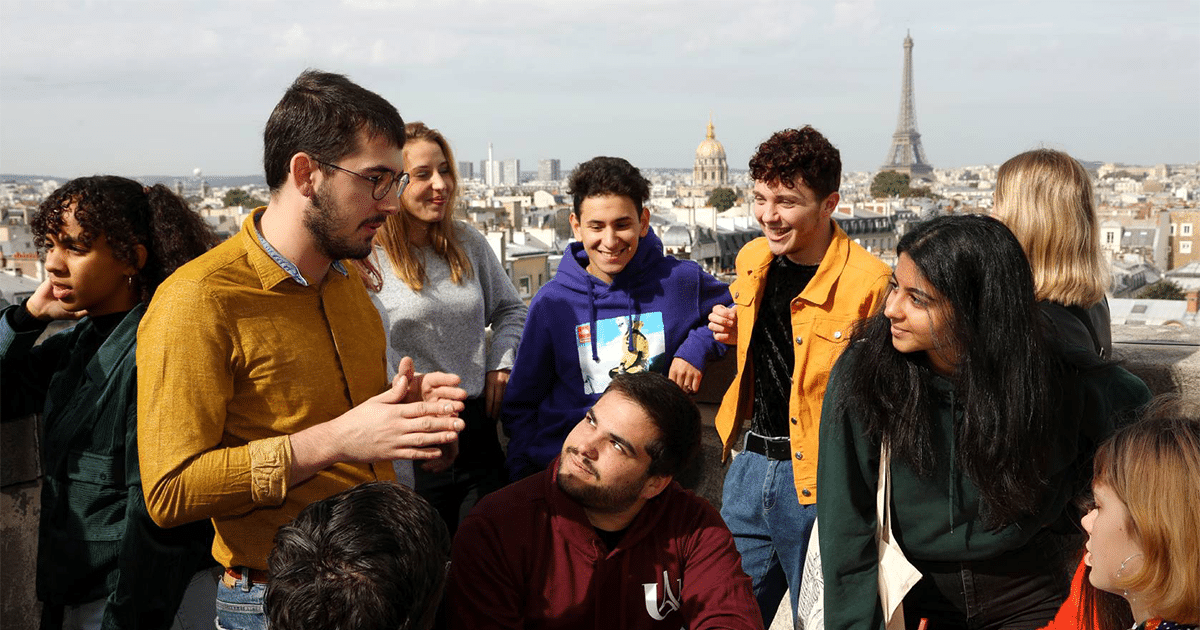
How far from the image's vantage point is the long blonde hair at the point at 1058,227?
2.30 meters

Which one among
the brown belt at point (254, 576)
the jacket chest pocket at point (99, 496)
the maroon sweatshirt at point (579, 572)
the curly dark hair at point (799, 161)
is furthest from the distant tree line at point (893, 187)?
the brown belt at point (254, 576)

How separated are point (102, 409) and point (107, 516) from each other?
0.21 metres

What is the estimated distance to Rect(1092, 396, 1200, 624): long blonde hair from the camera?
1572 millimetres

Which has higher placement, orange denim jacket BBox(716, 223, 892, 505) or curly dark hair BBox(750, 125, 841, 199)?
curly dark hair BBox(750, 125, 841, 199)

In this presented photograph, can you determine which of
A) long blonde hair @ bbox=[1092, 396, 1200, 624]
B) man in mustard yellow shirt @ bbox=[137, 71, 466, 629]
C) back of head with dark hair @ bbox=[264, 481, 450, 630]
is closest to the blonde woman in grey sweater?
man in mustard yellow shirt @ bbox=[137, 71, 466, 629]

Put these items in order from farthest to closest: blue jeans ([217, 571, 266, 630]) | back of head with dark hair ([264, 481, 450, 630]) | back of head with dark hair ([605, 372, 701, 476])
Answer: back of head with dark hair ([605, 372, 701, 476])
blue jeans ([217, 571, 266, 630])
back of head with dark hair ([264, 481, 450, 630])

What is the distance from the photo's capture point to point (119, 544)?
81.0 inches

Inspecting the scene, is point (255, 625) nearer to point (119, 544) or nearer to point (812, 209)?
point (119, 544)

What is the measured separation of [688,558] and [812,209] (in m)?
Result: 0.91

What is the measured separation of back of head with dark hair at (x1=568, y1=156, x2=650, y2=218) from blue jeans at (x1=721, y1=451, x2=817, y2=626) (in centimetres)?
69

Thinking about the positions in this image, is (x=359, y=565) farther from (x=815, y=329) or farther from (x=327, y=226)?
(x=815, y=329)

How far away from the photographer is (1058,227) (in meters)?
2.33

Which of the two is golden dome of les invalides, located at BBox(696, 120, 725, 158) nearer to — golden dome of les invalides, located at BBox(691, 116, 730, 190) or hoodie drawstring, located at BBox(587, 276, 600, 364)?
golden dome of les invalides, located at BBox(691, 116, 730, 190)

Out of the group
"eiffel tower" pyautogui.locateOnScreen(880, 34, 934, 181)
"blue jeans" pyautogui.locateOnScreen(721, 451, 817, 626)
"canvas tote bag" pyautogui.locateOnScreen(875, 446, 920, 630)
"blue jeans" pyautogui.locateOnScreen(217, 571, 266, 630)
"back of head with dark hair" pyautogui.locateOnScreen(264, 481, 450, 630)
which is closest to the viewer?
"back of head with dark hair" pyautogui.locateOnScreen(264, 481, 450, 630)
